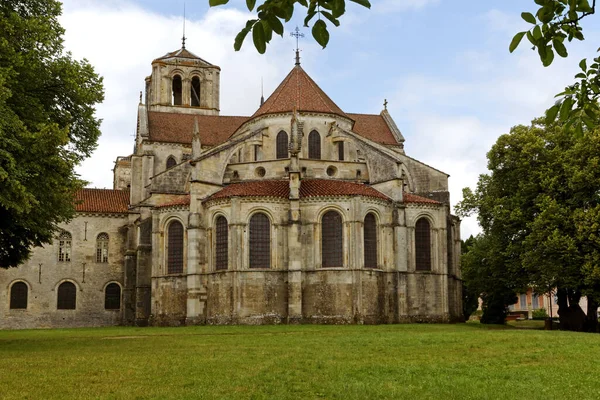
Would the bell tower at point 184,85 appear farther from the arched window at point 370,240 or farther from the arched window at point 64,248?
the arched window at point 370,240

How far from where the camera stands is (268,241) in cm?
4159

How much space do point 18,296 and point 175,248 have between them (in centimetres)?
1438

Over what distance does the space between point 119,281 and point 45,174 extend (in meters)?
32.4

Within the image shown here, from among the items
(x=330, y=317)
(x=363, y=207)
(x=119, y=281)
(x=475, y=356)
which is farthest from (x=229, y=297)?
(x=475, y=356)

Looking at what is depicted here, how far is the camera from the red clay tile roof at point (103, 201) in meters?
53.9

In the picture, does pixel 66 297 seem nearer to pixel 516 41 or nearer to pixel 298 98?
pixel 298 98

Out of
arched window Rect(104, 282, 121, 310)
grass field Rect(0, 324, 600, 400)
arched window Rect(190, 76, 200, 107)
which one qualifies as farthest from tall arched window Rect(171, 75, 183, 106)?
grass field Rect(0, 324, 600, 400)

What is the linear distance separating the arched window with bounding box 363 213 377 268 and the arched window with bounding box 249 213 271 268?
18.7ft

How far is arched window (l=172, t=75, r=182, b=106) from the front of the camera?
214 feet

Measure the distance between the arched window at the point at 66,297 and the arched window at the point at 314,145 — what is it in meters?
20.2

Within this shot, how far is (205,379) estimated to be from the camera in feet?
45.2

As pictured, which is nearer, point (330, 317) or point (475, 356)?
point (475, 356)

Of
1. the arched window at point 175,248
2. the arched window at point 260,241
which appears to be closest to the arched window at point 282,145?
the arched window at point 260,241

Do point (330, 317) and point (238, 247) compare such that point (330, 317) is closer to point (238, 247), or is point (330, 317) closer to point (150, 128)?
point (238, 247)
